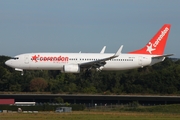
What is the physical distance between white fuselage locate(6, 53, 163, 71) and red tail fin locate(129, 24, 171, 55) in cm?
207

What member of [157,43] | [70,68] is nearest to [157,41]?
[157,43]

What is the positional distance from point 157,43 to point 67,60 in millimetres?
14553

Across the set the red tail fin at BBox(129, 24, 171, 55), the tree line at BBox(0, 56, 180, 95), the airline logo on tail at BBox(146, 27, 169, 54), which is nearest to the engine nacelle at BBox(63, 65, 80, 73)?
the red tail fin at BBox(129, 24, 171, 55)

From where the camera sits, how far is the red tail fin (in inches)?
3684

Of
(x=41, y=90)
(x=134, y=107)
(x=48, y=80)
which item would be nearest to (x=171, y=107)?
(x=134, y=107)

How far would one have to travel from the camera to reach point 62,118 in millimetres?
63375

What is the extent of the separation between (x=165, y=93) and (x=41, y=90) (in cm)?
2183

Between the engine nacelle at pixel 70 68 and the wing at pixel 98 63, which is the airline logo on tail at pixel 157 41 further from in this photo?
the engine nacelle at pixel 70 68

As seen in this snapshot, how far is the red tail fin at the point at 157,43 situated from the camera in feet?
307

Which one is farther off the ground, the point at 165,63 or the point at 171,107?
the point at 165,63

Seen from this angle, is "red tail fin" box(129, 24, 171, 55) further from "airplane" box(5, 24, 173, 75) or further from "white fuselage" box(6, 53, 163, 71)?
"white fuselage" box(6, 53, 163, 71)

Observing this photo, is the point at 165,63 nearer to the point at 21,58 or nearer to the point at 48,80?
the point at 48,80

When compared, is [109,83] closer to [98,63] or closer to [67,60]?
[98,63]

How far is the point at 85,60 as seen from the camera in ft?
294
